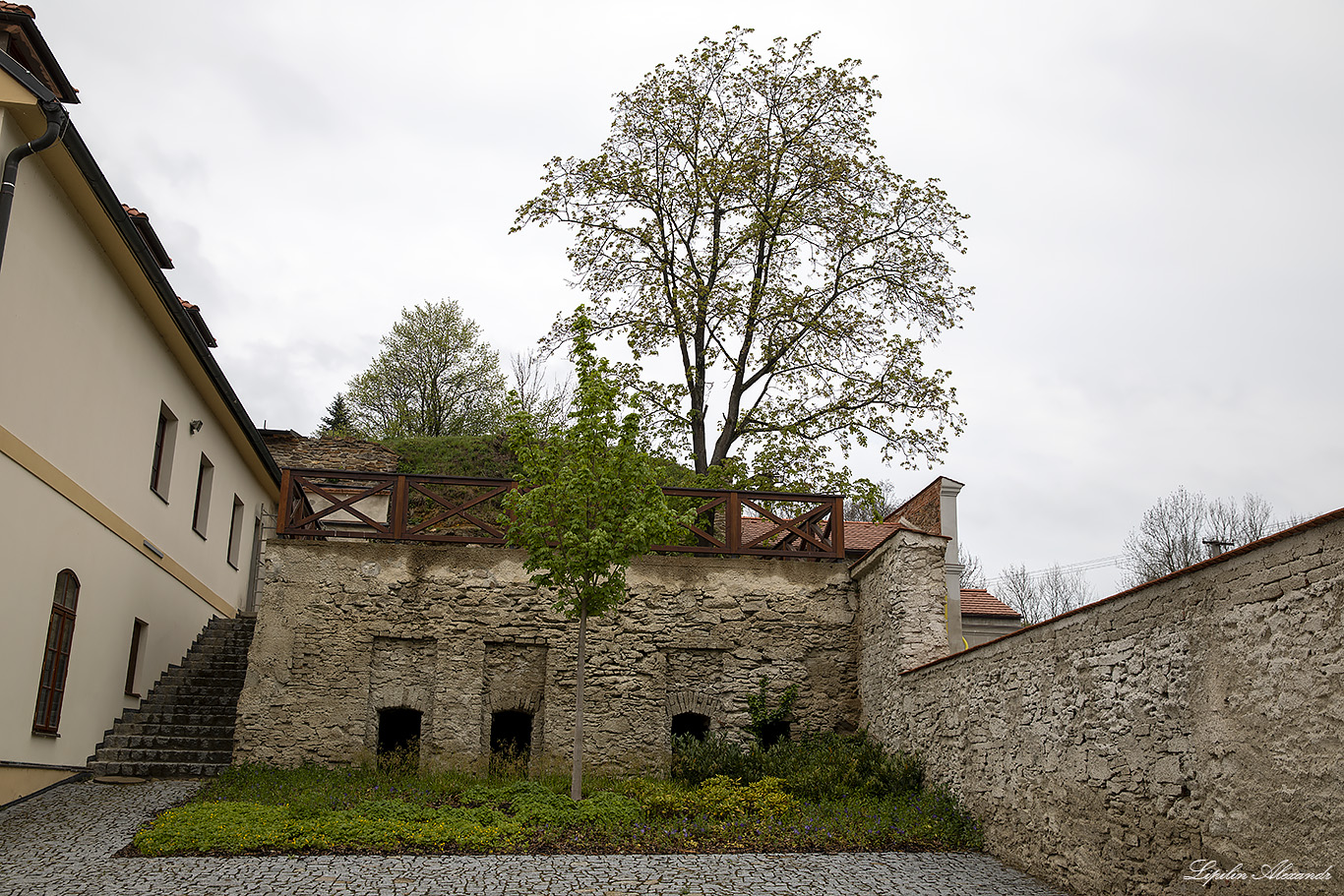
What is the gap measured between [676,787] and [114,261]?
8.98m

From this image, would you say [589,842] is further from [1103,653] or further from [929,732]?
[1103,653]

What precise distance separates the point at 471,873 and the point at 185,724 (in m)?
6.93

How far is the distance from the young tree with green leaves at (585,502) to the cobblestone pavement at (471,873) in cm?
240

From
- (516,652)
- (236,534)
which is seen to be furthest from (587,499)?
(236,534)

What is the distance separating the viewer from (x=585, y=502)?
34.3 feet

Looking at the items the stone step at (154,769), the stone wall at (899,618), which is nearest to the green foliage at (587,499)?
the stone wall at (899,618)

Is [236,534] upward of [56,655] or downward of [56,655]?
upward

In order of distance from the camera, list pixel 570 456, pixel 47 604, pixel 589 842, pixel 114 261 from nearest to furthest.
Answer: pixel 589 842, pixel 47 604, pixel 570 456, pixel 114 261

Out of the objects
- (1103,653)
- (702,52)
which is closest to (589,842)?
(1103,653)

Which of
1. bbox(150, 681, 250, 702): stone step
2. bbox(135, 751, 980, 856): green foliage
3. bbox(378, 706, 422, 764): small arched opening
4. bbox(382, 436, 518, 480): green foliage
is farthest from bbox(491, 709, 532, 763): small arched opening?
bbox(382, 436, 518, 480): green foliage

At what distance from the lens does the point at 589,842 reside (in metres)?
8.52

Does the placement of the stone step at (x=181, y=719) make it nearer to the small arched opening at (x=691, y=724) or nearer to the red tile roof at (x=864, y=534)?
the small arched opening at (x=691, y=724)

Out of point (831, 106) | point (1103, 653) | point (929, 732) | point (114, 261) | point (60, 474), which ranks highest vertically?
Answer: point (831, 106)

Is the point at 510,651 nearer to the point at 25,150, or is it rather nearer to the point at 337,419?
the point at 25,150
